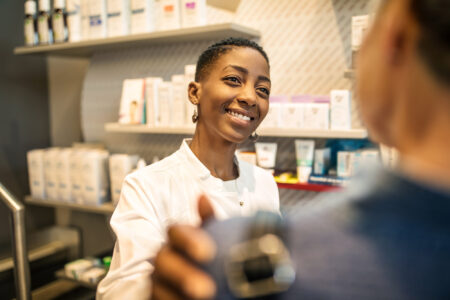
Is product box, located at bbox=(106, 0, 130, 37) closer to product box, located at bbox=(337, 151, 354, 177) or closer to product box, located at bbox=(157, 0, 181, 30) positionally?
product box, located at bbox=(157, 0, 181, 30)

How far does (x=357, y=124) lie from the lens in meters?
1.96

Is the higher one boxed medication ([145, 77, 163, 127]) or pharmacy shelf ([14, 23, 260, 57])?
pharmacy shelf ([14, 23, 260, 57])

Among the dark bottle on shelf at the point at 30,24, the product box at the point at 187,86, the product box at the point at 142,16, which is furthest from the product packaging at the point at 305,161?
the dark bottle on shelf at the point at 30,24

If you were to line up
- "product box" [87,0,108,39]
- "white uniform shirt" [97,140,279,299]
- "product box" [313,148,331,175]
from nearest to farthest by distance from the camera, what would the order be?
"white uniform shirt" [97,140,279,299] → "product box" [313,148,331,175] → "product box" [87,0,108,39]

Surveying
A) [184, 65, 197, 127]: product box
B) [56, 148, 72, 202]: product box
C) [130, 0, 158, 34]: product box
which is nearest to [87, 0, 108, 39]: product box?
[130, 0, 158, 34]: product box

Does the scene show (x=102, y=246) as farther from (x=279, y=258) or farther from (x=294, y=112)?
(x=279, y=258)

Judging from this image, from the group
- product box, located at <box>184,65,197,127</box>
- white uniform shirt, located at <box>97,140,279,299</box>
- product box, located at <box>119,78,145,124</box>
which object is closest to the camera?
white uniform shirt, located at <box>97,140,279,299</box>

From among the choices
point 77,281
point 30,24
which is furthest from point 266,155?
point 30,24

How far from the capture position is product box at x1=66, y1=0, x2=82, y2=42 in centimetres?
243

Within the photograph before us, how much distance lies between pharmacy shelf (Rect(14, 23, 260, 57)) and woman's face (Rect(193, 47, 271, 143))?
0.71 meters

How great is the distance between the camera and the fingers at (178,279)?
346 millimetres

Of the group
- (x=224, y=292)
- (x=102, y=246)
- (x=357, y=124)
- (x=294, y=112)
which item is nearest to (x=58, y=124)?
(x=102, y=246)

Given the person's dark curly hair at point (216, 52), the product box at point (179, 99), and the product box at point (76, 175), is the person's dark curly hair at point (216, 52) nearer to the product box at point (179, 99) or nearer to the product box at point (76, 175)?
the product box at point (179, 99)

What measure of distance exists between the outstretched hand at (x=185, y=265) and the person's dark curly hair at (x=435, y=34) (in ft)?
0.84
